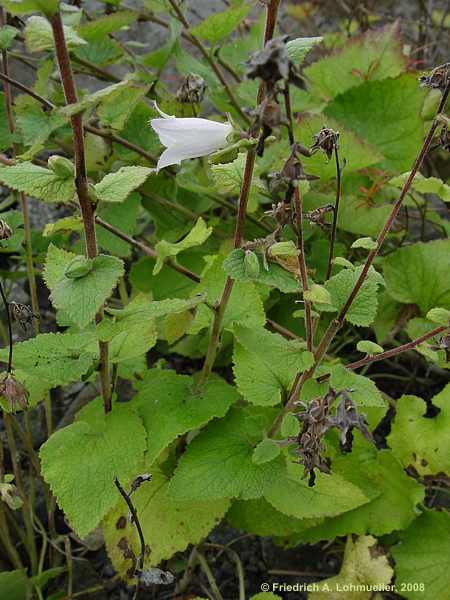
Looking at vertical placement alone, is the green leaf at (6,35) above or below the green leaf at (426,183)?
above

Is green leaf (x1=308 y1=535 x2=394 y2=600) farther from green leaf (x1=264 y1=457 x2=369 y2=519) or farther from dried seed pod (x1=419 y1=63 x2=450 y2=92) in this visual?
dried seed pod (x1=419 y1=63 x2=450 y2=92)

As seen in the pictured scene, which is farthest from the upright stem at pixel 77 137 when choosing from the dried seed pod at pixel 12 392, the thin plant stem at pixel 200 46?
the thin plant stem at pixel 200 46

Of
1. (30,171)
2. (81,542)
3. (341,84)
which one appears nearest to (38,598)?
(81,542)

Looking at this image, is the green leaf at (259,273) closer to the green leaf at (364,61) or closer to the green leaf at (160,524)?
the green leaf at (160,524)

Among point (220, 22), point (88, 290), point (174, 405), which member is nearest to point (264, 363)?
point (174, 405)

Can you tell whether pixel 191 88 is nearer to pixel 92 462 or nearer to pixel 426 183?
pixel 426 183

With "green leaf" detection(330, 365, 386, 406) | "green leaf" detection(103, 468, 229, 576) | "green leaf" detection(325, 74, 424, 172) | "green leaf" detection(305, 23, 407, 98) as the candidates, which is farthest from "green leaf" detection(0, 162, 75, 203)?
"green leaf" detection(305, 23, 407, 98)

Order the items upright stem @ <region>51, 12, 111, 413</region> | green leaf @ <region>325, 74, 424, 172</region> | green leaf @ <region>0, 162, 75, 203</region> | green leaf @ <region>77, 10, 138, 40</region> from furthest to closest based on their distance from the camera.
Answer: green leaf @ <region>325, 74, 424, 172</region> < green leaf @ <region>77, 10, 138, 40</region> < green leaf @ <region>0, 162, 75, 203</region> < upright stem @ <region>51, 12, 111, 413</region>
